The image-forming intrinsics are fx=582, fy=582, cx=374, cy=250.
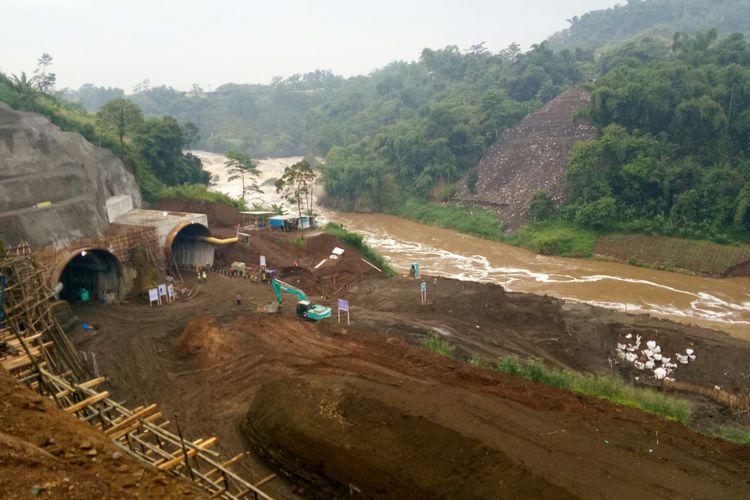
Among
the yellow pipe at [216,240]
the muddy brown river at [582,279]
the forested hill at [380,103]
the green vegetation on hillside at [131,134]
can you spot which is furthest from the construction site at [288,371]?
the forested hill at [380,103]

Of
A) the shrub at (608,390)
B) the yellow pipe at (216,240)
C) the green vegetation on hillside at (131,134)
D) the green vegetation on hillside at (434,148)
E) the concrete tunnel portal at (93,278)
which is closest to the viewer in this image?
the shrub at (608,390)

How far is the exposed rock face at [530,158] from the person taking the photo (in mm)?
47750

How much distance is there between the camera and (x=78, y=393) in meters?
9.90

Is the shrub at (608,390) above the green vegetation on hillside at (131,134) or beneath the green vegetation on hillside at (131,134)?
beneath

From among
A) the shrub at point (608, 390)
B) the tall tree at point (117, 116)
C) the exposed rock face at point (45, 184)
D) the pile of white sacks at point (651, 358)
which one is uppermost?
the tall tree at point (117, 116)

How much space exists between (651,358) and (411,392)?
10.8 metres

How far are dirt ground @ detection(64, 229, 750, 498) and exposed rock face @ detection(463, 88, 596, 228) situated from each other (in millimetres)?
22445

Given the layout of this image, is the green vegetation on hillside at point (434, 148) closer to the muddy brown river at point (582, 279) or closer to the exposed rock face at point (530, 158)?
the exposed rock face at point (530, 158)

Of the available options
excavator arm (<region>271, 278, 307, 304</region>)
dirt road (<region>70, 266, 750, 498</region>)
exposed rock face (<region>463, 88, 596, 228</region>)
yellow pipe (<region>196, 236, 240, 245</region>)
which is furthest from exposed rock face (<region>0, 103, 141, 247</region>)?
exposed rock face (<region>463, 88, 596, 228</region>)

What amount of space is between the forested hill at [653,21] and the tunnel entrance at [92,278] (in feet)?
312

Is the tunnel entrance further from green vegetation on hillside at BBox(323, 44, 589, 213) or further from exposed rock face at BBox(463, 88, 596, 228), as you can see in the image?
green vegetation on hillside at BBox(323, 44, 589, 213)

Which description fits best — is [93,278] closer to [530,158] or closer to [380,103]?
[530,158]

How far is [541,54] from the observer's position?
69438mm

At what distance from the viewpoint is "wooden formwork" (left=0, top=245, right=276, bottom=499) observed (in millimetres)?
8898
